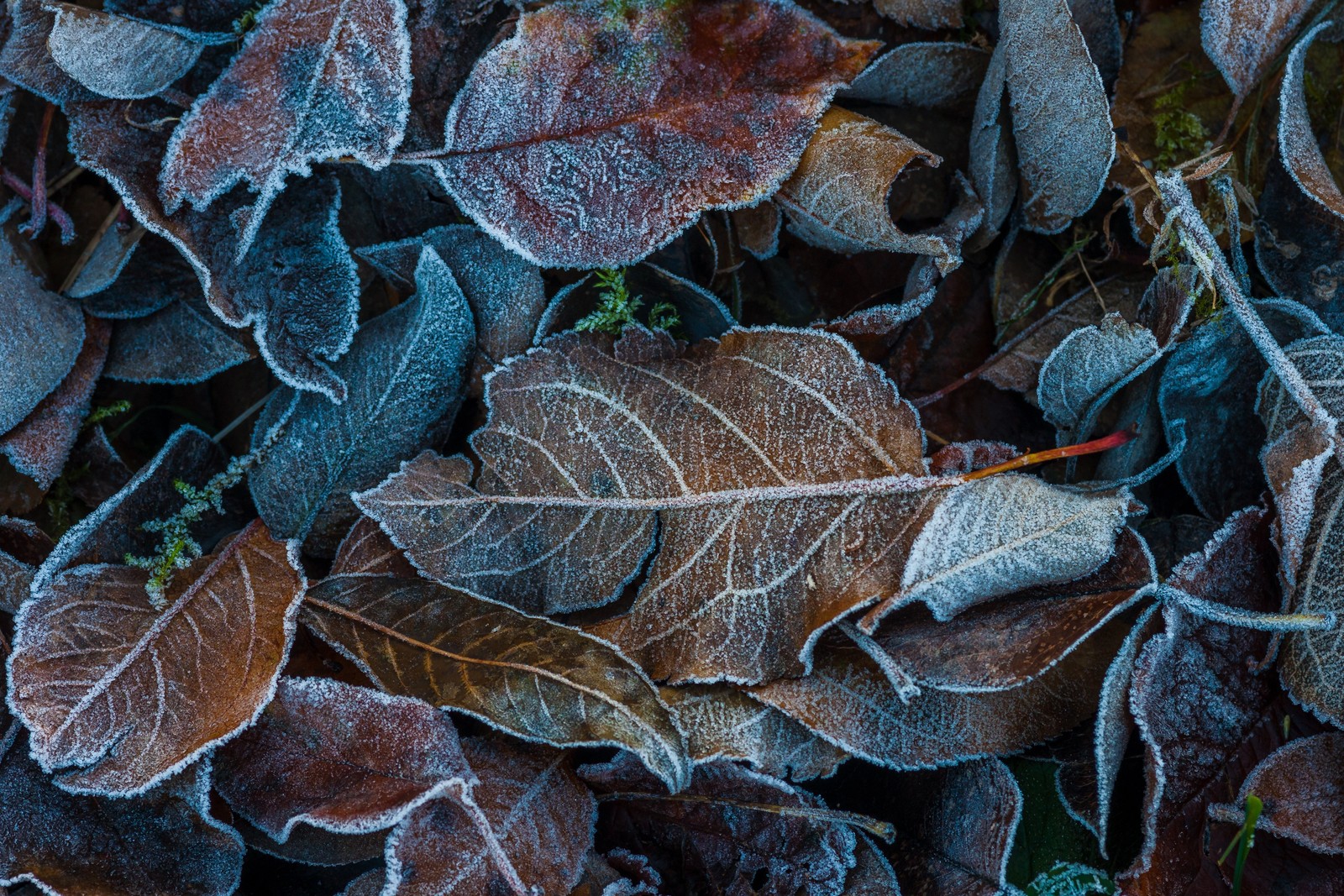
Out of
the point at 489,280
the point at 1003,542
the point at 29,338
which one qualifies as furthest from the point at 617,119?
the point at 29,338

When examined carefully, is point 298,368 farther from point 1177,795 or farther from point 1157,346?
point 1177,795

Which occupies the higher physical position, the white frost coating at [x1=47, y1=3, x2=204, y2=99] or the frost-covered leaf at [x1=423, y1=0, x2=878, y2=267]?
the white frost coating at [x1=47, y1=3, x2=204, y2=99]

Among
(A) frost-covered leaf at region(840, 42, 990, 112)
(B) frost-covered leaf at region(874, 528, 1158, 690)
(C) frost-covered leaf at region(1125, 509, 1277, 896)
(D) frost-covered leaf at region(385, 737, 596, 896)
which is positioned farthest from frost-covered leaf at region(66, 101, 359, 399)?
(C) frost-covered leaf at region(1125, 509, 1277, 896)

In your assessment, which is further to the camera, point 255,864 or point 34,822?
point 255,864

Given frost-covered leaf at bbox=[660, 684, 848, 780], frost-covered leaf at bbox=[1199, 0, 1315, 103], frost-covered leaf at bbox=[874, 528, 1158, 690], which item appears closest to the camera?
frost-covered leaf at bbox=[874, 528, 1158, 690]

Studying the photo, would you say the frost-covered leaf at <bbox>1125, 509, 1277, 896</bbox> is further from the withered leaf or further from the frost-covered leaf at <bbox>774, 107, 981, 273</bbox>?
the frost-covered leaf at <bbox>774, 107, 981, 273</bbox>

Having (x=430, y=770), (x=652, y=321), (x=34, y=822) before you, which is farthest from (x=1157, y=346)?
(x=34, y=822)
